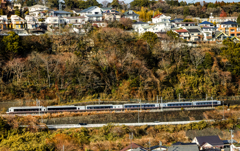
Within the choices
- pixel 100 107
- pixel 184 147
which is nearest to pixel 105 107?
pixel 100 107

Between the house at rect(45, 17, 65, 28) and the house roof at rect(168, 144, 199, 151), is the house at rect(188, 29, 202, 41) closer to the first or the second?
the house at rect(45, 17, 65, 28)

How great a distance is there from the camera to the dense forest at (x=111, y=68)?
79.7ft

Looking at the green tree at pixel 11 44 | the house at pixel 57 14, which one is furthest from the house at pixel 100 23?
the green tree at pixel 11 44

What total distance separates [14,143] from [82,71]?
10447 mm

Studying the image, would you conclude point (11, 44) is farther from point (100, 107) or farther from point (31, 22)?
point (100, 107)

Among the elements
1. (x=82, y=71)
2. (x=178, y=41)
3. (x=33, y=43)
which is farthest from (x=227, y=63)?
(x=33, y=43)

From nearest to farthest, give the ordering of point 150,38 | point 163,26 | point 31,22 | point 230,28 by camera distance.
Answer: point 150,38
point 31,22
point 163,26
point 230,28

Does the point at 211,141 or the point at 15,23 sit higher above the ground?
the point at 15,23

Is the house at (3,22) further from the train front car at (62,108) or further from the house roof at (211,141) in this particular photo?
the house roof at (211,141)

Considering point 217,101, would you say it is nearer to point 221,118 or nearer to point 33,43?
point 221,118

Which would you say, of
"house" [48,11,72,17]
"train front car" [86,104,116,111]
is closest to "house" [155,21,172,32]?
"house" [48,11,72,17]

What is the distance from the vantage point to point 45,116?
21016 millimetres

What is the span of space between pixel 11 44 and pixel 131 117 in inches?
483

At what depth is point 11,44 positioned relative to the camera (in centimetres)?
2534
